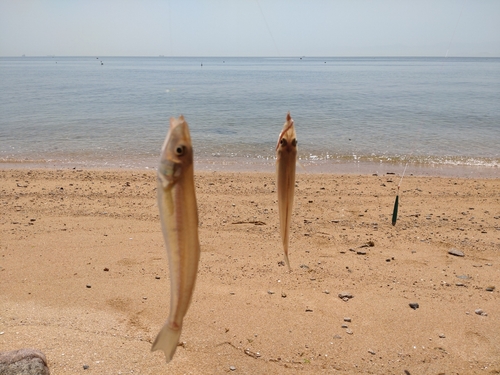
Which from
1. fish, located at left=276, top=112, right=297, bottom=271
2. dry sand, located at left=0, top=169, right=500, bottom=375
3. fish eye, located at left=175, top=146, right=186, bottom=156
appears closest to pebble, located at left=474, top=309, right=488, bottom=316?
dry sand, located at left=0, top=169, right=500, bottom=375

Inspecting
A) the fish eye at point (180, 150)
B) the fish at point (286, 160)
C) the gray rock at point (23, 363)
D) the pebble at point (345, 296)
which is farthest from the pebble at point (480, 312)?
the fish eye at point (180, 150)

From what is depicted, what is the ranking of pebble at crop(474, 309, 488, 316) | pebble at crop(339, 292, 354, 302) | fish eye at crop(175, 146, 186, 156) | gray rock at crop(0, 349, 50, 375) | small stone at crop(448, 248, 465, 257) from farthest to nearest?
small stone at crop(448, 248, 465, 257), pebble at crop(339, 292, 354, 302), pebble at crop(474, 309, 488, 316), gray rock at crop(0, 349, 50, 375), fish eye at crop(175, 146, 186, 156)

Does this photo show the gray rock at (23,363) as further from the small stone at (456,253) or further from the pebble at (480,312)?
the small stone at (456,253)

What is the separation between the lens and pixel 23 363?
466cm

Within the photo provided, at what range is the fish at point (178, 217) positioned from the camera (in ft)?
6.22

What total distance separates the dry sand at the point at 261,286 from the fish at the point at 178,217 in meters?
3.50

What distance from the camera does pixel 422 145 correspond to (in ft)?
76.8

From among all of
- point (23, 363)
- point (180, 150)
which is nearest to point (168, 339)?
point (180, 150)

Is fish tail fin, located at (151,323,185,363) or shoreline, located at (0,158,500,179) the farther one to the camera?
shoreline, located at (0,158,500,179)

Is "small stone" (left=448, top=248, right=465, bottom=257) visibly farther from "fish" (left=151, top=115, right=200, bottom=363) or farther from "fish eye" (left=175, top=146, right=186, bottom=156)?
"fish eye" (left=175, top=146, right=186, bottom=156)

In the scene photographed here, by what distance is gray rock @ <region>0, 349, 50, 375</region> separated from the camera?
455 cm

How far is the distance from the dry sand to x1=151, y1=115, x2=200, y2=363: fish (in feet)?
11.5

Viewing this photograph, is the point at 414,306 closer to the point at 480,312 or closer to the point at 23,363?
the point at 480,312

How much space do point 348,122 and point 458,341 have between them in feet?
82.7
